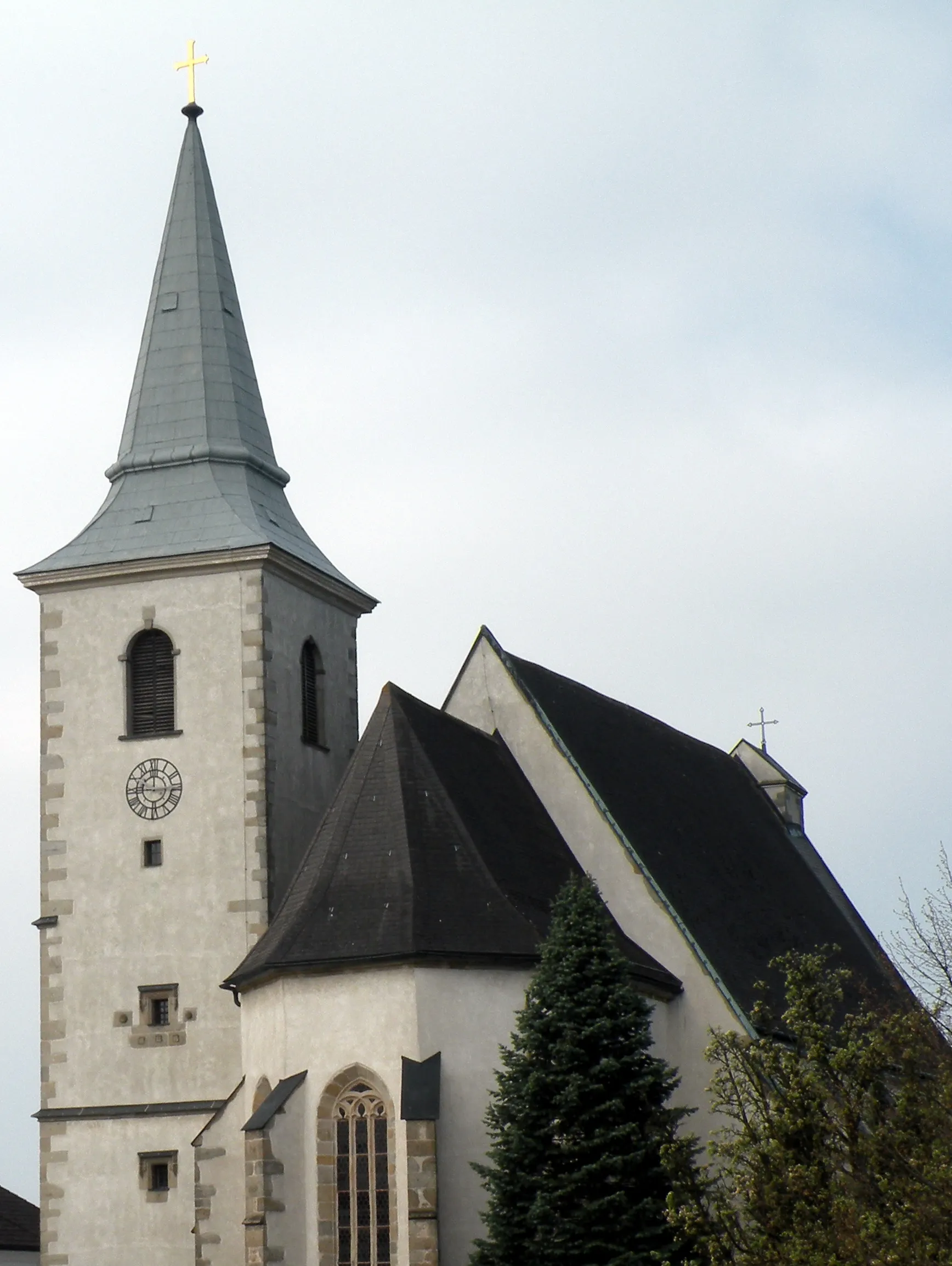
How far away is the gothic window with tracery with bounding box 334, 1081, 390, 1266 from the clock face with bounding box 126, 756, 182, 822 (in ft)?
25.1

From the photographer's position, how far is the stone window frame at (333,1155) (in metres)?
29.0

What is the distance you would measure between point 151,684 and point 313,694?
2.88 m

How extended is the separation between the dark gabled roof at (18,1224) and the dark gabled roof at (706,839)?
17.8 metres

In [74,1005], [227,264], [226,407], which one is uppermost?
[227,264]

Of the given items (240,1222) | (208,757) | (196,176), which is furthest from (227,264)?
(240,1222)

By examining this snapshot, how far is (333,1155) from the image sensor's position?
29.4 m

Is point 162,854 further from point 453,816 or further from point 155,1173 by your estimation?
point 453,816

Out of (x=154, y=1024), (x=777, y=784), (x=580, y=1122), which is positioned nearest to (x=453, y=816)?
(x=580, y=1122)

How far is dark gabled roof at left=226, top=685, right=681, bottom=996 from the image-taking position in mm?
29984

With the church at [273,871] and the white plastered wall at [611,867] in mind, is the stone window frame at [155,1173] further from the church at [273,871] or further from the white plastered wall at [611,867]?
the white plastered wall at [611,867]

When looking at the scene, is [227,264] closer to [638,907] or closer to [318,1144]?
[638,907]

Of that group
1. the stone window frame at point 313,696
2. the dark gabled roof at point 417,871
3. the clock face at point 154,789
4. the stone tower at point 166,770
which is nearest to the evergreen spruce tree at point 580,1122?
the dark gabled roof at point 417,871

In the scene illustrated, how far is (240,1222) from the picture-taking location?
3216 cm

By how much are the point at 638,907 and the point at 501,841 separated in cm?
293
